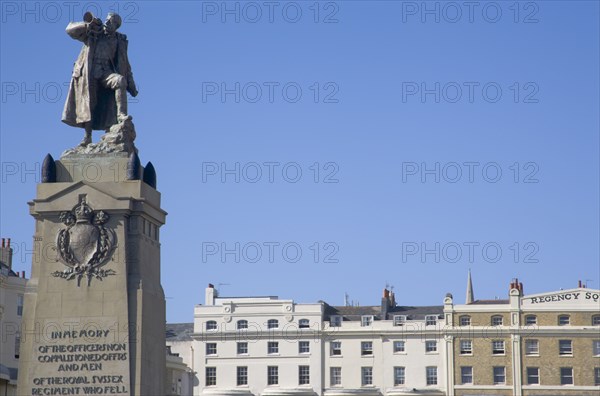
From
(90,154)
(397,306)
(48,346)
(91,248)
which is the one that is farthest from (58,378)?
(397,306)

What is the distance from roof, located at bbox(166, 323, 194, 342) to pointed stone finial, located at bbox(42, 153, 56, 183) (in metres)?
87.9

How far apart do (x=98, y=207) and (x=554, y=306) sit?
265ft

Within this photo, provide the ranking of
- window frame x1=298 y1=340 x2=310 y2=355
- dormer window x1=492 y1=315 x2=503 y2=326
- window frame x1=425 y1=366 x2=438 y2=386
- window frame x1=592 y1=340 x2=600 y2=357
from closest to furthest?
window frame x1=592 y1=340 x2=600 y2=357 → dormer window x1=492 y1=315 x2=503 y2=326 → window frame x1=425 y1=366 x2=438 y2=386 → window frame x1=298 y1=340 x2=310 y2=355

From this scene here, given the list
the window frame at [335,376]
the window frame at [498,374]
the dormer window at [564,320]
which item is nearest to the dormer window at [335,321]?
the window frame at [335,376]

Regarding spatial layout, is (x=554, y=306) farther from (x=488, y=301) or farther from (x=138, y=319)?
(x=138, y=319)

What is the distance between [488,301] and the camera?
11356cm

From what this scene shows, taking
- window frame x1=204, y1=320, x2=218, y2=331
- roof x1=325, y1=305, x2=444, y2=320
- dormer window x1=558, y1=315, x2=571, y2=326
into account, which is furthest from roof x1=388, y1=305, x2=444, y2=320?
window frame x1=204, y1=320, x2=218, y2=331

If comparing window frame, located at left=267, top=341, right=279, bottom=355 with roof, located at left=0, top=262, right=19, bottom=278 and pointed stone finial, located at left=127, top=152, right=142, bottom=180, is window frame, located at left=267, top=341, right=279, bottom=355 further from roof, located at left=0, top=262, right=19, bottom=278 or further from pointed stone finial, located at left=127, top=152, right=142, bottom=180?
pointed stone finial, located at left=127, top=152, right=142, bottom=180

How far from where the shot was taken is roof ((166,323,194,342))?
117 metres

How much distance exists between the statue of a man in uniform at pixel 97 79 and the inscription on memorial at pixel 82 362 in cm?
464

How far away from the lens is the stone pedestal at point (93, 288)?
2752 centimetres

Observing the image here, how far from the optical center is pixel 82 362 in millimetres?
27578

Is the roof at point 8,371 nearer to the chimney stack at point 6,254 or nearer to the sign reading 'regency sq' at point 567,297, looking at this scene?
the chimney stack at point 6,254

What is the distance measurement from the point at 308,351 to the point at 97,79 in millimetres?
79809
